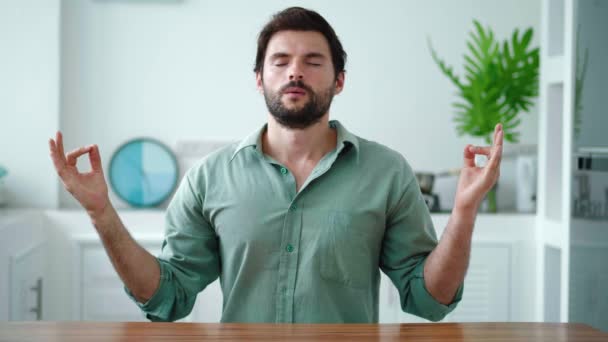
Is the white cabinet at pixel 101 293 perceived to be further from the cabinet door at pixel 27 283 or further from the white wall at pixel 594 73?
the white wall at pixel 594 73

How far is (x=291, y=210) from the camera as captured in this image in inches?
78.2

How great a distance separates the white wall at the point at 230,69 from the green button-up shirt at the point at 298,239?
5.77ft

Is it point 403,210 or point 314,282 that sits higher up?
point 403,210

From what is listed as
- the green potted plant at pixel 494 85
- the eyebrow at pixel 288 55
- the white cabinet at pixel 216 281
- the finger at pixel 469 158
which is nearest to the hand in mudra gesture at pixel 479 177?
the finger at pixel 469 158

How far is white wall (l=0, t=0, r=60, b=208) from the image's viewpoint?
3.60 m

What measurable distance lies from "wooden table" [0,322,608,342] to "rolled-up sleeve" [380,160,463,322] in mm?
323

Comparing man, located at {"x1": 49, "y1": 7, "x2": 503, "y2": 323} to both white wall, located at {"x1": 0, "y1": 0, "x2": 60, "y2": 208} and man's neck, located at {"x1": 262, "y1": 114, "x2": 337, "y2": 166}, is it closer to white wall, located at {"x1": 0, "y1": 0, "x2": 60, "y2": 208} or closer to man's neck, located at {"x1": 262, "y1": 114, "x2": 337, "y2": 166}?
man's neck, located at {"x1": 262, "y1": 114, "x2": 337, "y2": 166}

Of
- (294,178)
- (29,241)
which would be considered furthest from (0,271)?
(294,178)

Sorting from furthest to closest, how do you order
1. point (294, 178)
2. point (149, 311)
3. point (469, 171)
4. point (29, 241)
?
point (29, 241) < point (294, 178) < point (149, 311) < point (469, 171)

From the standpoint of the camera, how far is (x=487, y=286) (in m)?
3.54

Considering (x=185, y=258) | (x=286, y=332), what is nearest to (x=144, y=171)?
(x=185, y=258)

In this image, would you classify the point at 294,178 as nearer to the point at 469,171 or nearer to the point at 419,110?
the point at 469,171

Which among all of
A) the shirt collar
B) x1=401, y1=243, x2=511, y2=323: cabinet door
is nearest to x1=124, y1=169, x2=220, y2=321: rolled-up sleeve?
the shirt collar

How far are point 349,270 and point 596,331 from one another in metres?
0.62
